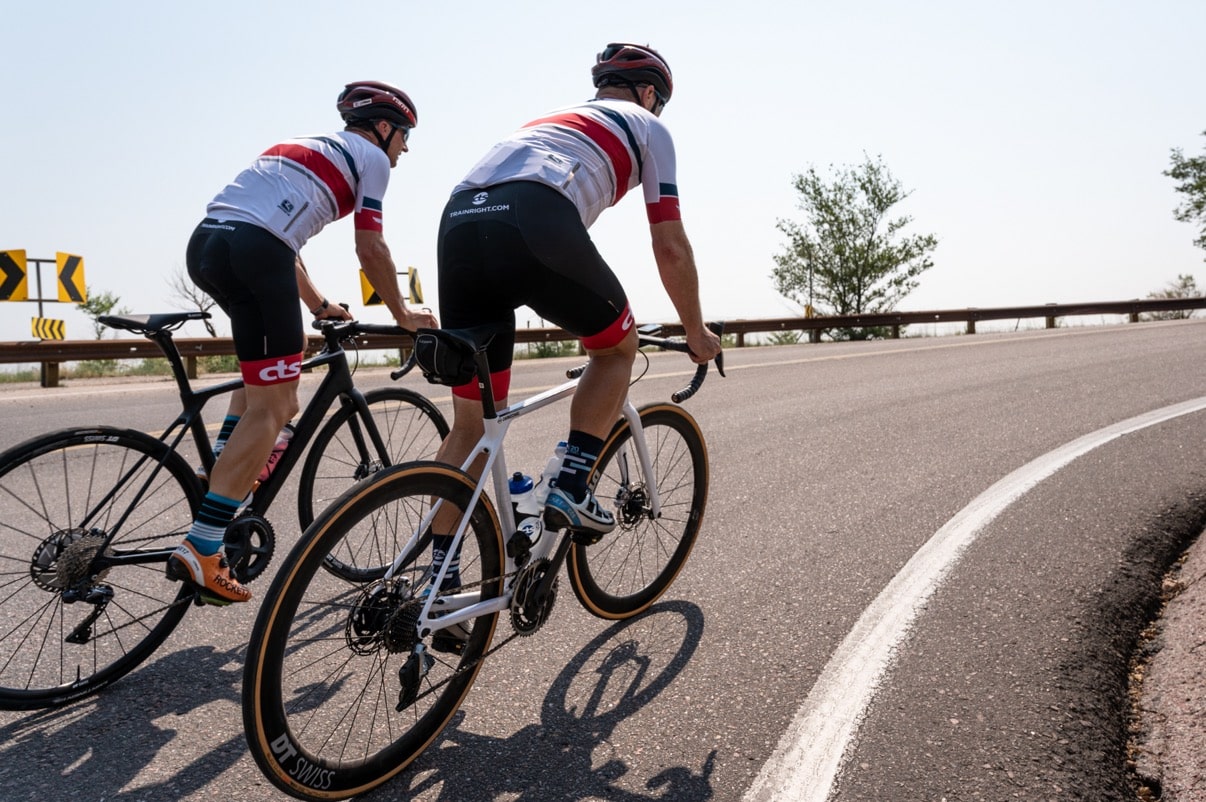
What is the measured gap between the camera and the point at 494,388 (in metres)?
3.48

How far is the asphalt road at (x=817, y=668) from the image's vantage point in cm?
274

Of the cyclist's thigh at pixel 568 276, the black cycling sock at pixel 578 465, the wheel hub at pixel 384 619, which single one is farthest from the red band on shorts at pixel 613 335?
the wheel hub at pixel 384 619

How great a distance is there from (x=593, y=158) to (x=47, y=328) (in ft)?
53.5

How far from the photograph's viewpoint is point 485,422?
120 inches

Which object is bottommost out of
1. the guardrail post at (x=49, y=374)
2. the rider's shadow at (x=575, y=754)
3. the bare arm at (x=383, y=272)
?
the rider's shadow at (x=575, y=754)

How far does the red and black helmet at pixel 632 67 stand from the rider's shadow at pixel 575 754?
2182 millimetres

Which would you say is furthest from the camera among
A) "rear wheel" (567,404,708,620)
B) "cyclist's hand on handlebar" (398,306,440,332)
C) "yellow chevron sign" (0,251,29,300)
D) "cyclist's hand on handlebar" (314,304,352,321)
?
"yellow chevron sign" (0,251,29,300)

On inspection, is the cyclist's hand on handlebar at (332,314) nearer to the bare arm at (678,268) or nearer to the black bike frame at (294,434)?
the black bike frame at (294,434)

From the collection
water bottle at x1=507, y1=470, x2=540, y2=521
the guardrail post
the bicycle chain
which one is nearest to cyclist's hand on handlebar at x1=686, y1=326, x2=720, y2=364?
water bottle at x1=507, y1=470, x2=540, y2=521

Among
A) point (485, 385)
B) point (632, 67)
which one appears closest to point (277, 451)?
point (485, 385)

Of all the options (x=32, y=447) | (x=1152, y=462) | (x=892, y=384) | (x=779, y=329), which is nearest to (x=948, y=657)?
(x=32, y=447)

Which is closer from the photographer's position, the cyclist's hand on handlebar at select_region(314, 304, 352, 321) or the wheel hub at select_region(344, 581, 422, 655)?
the wheel hub at select_region(344, 581, 422, 655)

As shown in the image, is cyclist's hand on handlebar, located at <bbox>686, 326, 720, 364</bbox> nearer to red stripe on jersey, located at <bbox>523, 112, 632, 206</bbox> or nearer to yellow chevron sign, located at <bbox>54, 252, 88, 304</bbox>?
red stripe on jersey, located at <bbox>523, 112, 632, 206</bbox>

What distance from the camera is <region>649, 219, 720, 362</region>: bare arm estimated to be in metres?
3.31
